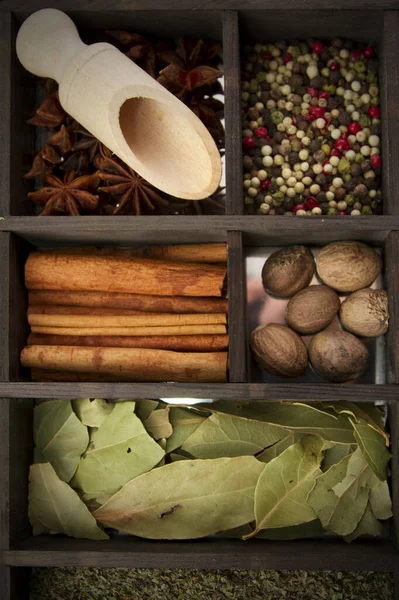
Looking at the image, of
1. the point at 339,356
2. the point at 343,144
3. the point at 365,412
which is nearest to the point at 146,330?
the point at 339,356

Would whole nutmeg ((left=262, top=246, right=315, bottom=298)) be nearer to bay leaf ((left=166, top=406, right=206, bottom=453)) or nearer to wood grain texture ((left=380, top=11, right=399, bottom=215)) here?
wood grain texture ((left=380, top=11, right=399, bottom=215))

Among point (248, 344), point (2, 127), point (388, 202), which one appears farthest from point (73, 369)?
point (388, 202)

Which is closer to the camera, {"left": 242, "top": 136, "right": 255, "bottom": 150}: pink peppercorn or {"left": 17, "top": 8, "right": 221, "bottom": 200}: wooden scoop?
{"left": 17, "top": 8, "right": 221, "bottom": 200}: wooden scoop

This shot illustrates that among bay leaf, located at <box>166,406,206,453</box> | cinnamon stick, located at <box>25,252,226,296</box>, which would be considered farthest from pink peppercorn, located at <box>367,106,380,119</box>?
bay leaf, located at <box>166,406,206,453</box>

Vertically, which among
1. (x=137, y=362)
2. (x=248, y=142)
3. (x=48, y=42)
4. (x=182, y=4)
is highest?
(x=182, y=4)

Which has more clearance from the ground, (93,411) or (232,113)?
(232,113)

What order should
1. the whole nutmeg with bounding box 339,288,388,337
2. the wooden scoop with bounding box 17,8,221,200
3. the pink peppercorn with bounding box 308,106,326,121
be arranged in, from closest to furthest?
the wooden scoop with bounding box 17,8,221,200 → the whole nutmeg with bounding box 339,288,388,337 → the pink peppercorn with bounding box 308,106,326,121

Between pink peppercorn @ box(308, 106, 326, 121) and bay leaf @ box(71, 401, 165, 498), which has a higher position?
pink peppercorn @ box(308, 106, 326, 121)

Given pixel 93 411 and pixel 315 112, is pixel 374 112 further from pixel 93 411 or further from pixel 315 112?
pixel 93 411
